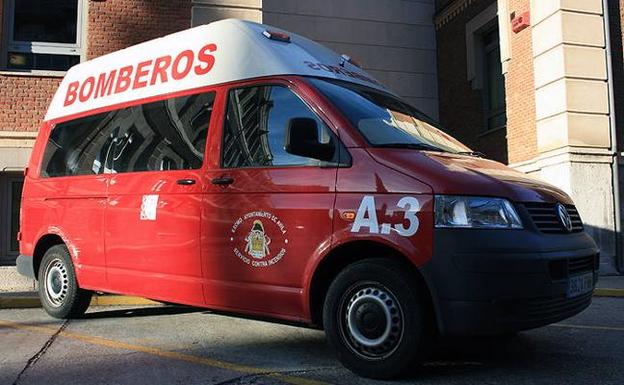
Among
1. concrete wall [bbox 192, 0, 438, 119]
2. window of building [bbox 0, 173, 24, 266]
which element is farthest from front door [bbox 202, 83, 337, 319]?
concrete wall [bbox 192, 0, 438, 119]

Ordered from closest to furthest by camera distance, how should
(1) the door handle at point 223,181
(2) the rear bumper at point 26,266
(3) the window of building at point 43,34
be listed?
(1) the door handle at point 223,181 → (2) the rear bumper at point 26,266 → (3) the window of building at point 43,34

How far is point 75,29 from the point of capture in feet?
36.5

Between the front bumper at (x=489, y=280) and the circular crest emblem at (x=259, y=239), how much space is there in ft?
3.74

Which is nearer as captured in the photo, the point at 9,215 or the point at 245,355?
the point at 245,355

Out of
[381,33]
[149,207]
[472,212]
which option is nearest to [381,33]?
[381,33]

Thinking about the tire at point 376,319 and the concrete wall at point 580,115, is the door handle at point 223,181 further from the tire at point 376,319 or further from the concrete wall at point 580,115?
the concrete wall at point 580,115

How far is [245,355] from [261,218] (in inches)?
45.2

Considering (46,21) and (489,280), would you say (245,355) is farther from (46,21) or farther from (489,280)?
(46,21)

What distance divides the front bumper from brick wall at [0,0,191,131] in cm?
891

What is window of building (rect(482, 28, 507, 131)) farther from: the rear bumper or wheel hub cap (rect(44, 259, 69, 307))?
the rear bumper

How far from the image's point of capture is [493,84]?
45.8 feet

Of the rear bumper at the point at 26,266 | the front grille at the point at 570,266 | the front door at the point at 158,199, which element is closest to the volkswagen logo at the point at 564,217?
the front grille at the point at 570,266

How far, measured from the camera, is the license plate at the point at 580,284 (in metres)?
3.91

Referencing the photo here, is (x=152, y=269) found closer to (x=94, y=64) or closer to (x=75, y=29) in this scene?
(x=94, y=64)
